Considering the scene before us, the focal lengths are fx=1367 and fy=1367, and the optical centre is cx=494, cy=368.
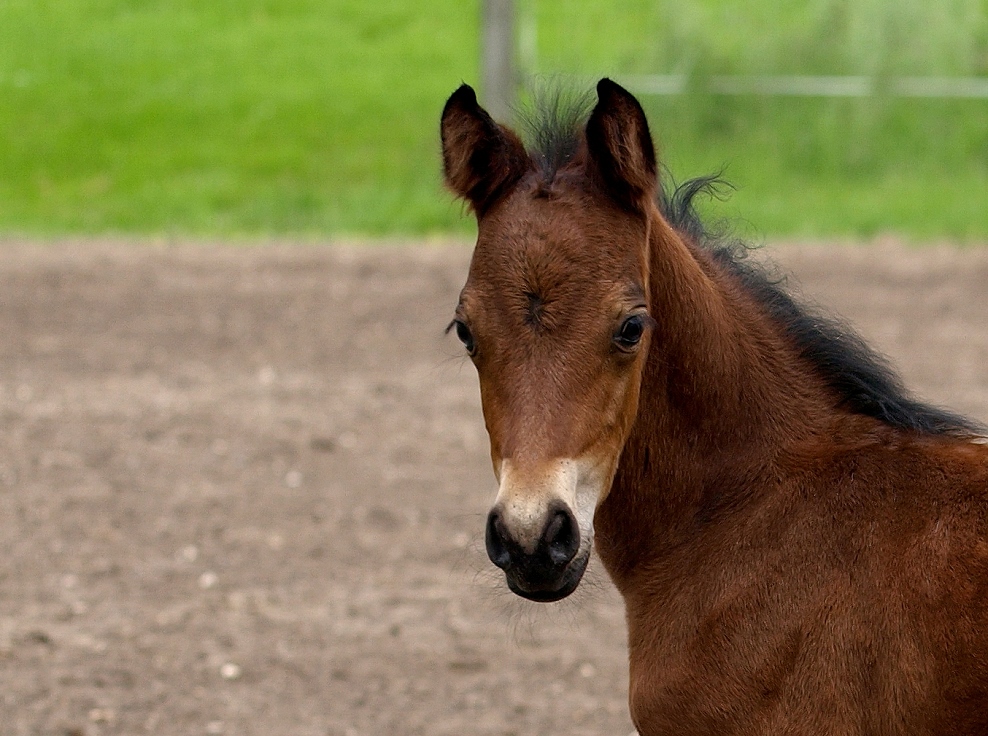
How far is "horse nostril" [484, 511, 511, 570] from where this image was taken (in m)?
2.85

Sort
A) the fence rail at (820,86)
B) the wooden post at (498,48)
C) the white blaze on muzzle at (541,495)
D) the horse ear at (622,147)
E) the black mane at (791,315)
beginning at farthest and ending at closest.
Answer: the fence rail at (820,86) < the wooden post at (498,48) < the black mane at (791,315) < the horse ear at (622,147) < the white blaze on muzzle at (541,495)

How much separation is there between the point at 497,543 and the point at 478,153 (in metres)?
0.98

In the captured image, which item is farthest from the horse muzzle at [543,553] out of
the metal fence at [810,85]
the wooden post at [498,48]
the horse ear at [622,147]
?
the metal fence at [810,85]

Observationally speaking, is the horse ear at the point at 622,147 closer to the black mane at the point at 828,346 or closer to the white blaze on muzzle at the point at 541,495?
the black mane at the point at 828,346

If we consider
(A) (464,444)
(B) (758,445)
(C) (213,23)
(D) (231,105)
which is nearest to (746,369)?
(B) (758,445)

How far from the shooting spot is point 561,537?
2.86 meters

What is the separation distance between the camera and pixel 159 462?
746 cm

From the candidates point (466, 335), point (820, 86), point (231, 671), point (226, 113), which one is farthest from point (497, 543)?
point (226, 113)

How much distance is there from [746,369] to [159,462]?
4748 millimetres

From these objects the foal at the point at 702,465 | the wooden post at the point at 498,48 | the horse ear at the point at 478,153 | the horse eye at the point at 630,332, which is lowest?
the wooden post at the point at 498,48

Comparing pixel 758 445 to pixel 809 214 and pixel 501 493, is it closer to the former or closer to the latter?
pixel 501 493

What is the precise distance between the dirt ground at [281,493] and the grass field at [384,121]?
5.69 feet

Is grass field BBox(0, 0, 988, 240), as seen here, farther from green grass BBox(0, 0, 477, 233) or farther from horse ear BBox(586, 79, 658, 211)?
horse ear BBox(586, 79, 658, 211)

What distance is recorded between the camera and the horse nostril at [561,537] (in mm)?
2826
